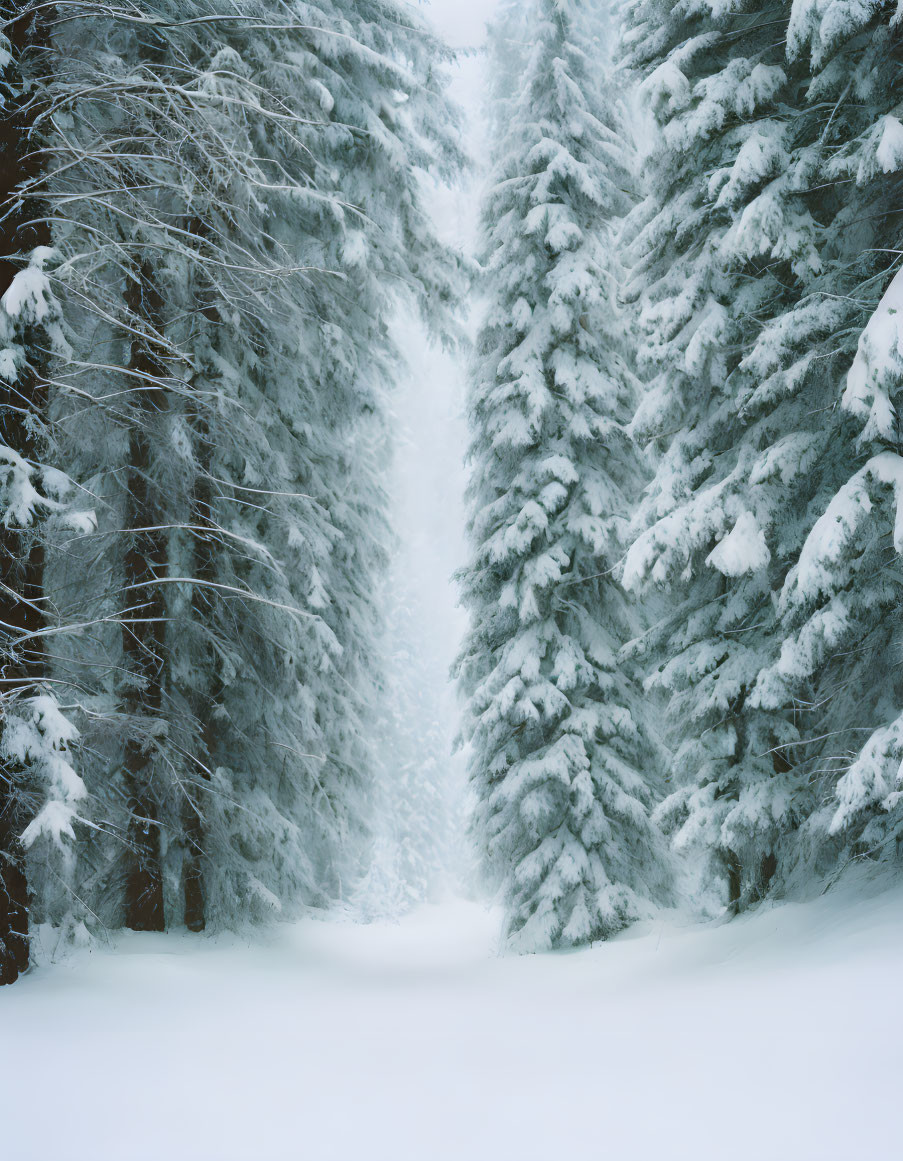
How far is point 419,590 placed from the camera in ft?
116

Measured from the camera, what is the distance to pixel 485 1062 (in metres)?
4.62

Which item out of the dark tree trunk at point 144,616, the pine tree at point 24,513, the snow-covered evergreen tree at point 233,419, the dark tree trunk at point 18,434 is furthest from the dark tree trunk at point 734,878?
the dark tree trunk at point 18,434

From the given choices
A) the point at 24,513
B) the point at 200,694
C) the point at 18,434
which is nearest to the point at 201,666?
the point at 200,694

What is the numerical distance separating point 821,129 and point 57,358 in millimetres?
6535

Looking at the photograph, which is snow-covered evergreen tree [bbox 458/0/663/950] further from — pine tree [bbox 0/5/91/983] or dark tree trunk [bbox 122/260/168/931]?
pine tree [bbox 0/5/91/983]

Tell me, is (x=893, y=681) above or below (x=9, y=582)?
below

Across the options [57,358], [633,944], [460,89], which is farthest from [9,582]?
[460,89]

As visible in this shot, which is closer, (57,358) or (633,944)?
(57,358)

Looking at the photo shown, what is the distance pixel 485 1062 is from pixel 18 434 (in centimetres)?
496

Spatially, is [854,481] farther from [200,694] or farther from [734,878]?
[200,694]

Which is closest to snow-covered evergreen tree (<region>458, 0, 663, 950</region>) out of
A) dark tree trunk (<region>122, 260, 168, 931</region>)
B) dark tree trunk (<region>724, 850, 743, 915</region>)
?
dark tree trunk (<region>724, 850, 743, 915</region>)

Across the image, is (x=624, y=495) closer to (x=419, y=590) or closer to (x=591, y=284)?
(x=591, y=284)

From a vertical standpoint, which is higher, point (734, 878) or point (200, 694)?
point (200, 694)

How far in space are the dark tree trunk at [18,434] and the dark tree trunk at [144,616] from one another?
1894mm
